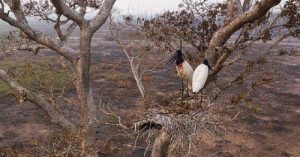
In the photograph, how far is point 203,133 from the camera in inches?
806

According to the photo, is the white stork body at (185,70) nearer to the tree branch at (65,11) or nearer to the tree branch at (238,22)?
the tree branch at (238,22)

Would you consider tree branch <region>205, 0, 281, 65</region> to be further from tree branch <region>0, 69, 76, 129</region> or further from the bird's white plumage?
tree branch <region>0, 69, 76, 129</region>

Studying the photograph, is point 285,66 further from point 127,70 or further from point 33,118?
point 33,118

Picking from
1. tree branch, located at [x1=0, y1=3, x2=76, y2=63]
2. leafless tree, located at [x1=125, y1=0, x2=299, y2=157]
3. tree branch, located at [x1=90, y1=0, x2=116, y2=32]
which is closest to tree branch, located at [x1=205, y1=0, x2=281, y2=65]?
leafless tree, located at [x1=125, y1=0, x2=299, y2=157]

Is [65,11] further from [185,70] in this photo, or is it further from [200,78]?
[200,78]

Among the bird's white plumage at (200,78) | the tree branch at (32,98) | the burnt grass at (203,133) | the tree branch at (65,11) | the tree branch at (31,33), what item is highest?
the tree branch at (65,11)

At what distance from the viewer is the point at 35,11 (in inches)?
641

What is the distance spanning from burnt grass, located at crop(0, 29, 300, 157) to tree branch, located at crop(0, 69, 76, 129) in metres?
1.99

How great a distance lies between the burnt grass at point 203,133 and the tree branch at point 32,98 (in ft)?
6.52

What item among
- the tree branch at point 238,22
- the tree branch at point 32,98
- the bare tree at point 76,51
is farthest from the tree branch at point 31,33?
the tree branch at point 238,22

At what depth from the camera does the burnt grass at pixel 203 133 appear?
61.3 ft

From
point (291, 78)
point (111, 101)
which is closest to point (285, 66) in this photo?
point (291, 78)

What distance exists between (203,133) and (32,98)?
37.7ft

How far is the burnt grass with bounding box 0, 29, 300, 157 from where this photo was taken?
1867cm
